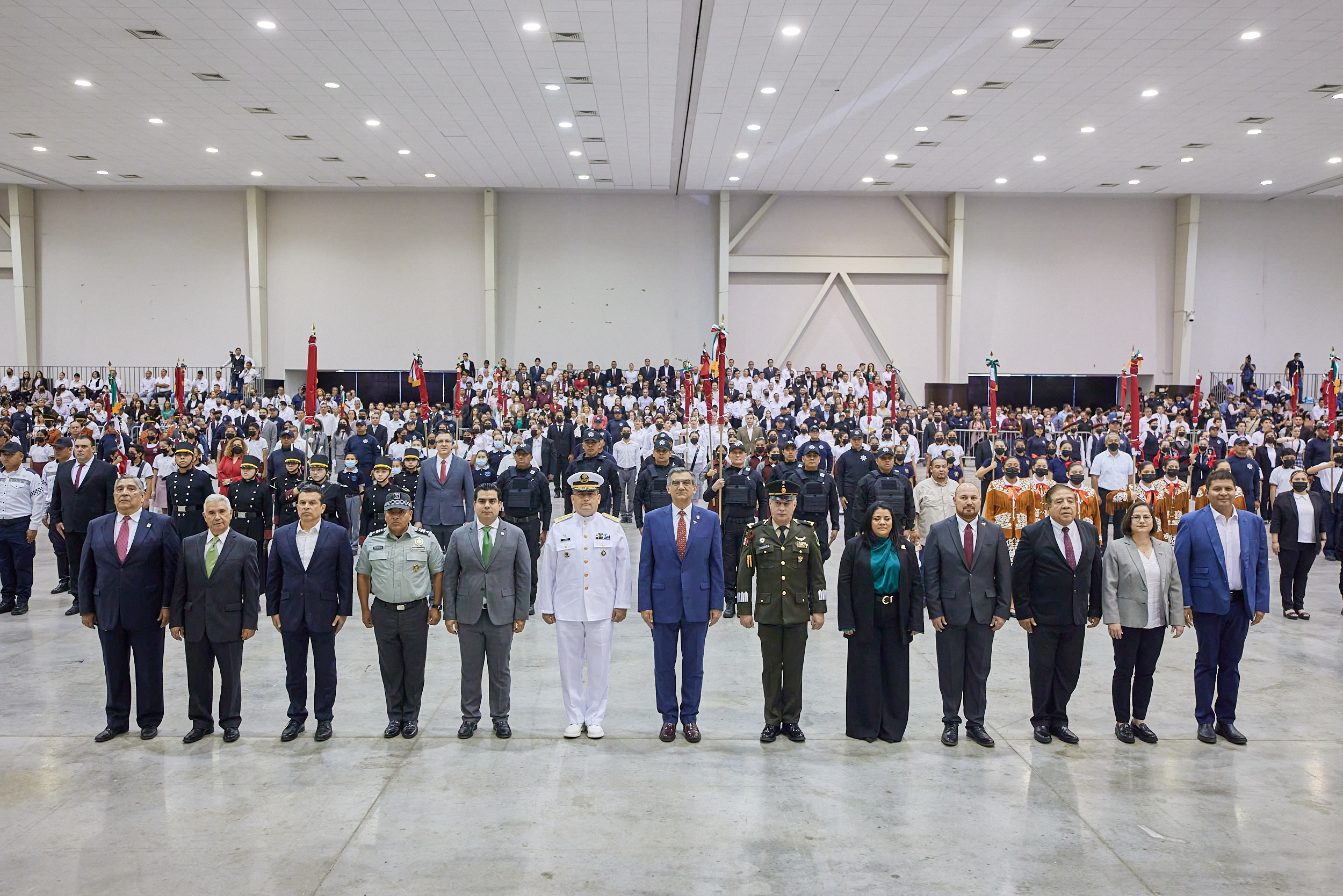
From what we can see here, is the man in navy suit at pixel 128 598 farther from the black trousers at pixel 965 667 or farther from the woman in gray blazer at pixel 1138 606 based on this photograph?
the woman in gray blazer at pixel 1138 606

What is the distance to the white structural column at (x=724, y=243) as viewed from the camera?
1121 inches

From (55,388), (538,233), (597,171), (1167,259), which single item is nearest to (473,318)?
(538,233)

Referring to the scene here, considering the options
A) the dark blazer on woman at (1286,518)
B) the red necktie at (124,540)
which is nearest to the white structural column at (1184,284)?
the dark blazer on woman at (1286,518)

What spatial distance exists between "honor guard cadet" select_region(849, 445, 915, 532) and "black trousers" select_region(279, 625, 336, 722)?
551cm

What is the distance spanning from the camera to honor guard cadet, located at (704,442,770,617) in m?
9.16

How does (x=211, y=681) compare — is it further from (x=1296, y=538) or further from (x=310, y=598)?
(x=1296, y=538)

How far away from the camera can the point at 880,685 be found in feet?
19.1

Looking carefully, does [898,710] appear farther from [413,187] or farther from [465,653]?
[413,187]

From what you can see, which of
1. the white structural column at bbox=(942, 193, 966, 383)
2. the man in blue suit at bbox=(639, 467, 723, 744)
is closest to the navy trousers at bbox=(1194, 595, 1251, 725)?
the man in blue suit at bbox=(639, 467, 723, 744)

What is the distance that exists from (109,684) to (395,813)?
241cm

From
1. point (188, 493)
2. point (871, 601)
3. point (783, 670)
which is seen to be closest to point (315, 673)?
point (783, 670)

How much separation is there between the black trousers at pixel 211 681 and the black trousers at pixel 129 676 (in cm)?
25

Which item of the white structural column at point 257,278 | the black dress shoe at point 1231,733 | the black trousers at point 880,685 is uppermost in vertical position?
the white structural column at point 257,278

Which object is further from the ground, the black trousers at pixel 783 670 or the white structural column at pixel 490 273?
the white structural column at pixel 490 273
